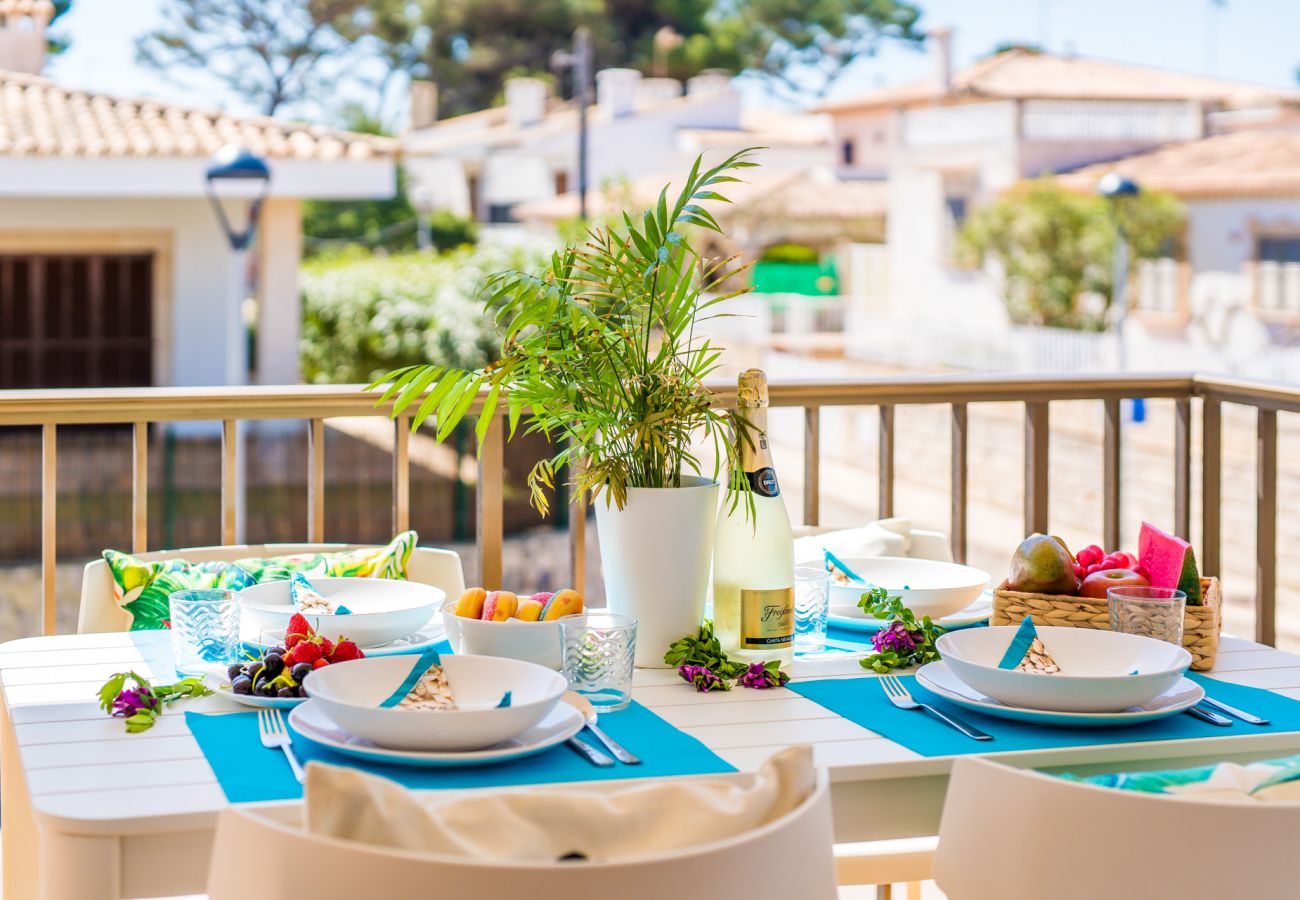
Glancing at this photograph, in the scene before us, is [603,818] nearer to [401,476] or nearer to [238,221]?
[401,476]

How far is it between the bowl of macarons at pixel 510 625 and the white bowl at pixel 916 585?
0.46 m

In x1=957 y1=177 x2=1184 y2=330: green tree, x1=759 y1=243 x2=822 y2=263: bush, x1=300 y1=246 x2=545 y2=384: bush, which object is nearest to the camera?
x1=300 y1=246 x2=545 y2=384: bush

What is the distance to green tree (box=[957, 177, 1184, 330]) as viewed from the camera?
18734 millimetres

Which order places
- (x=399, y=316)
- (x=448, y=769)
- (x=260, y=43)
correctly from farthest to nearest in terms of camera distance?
(x=260, y=43)
(x=399, y=316)
(x=448, y=769)

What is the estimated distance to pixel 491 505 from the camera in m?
2.81

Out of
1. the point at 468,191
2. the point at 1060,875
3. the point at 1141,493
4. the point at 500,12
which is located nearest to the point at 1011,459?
the point at 1141,493

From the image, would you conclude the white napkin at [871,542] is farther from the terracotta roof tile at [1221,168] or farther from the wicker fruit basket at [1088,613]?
the terracotta roof tile at [1221,168]

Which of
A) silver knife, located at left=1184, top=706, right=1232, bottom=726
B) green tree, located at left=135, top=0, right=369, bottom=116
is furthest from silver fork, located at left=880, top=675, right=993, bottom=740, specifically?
green tree, located at left=135, top=0, right=369, bottom=116

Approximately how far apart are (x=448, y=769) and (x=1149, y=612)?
84 cm

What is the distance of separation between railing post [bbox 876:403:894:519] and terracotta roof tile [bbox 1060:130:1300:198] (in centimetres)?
1434

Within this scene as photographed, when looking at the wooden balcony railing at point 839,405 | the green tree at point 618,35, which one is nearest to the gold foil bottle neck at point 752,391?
the wooden balcony railing at point 839,405

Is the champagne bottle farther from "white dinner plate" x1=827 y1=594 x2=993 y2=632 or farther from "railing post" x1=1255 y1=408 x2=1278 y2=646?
"railing post" x1=1255 y1=408 x2=1278 y2=646

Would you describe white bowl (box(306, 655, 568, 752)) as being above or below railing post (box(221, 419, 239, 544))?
below

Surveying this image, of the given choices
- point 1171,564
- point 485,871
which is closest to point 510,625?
point 485,871
